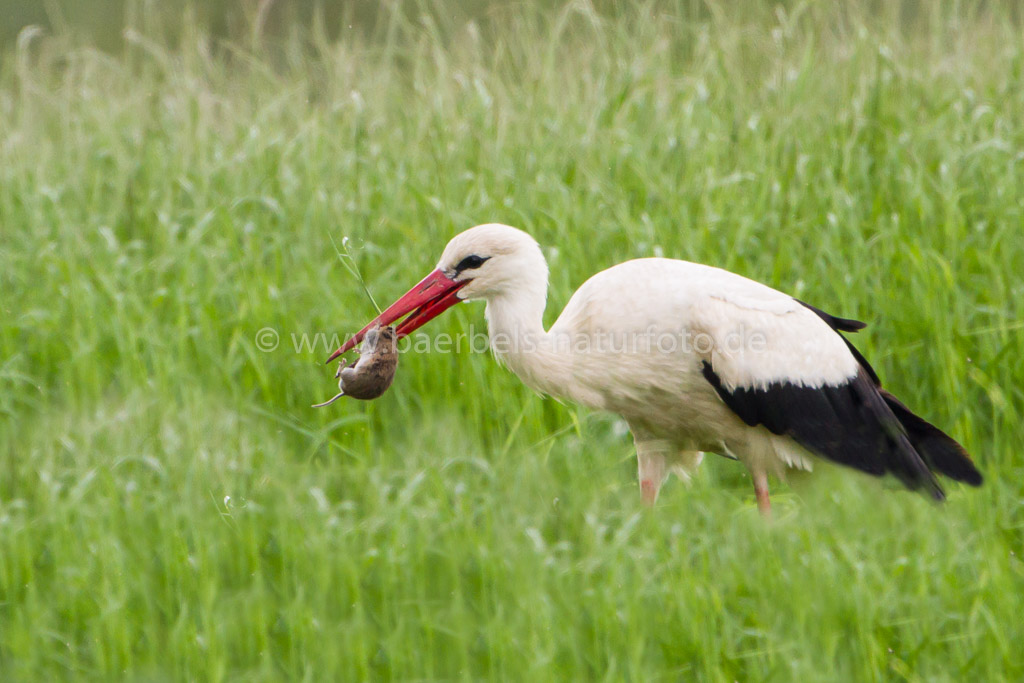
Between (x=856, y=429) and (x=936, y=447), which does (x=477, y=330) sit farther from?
(x=936, y=447)

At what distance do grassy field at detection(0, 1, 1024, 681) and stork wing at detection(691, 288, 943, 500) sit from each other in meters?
0.14

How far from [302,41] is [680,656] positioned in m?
4.91

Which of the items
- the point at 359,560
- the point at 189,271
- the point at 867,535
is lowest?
the point at 867,535

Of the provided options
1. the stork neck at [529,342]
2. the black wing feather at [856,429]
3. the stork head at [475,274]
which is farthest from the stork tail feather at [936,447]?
the stork head at [475,274]

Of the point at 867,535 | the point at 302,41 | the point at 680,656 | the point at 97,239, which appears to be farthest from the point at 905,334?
the point at 302,41

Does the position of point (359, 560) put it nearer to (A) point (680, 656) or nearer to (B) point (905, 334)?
(A) point (680, 656)

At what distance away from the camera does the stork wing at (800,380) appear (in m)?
3.73

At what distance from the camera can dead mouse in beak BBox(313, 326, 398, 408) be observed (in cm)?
352

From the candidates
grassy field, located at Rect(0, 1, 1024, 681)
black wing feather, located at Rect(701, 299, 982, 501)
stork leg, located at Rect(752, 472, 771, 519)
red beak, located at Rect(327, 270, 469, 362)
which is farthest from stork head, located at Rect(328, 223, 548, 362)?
stork leg, located at Rect(752, 472, 771, 519)

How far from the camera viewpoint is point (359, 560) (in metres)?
3.41

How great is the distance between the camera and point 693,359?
3.76 metres

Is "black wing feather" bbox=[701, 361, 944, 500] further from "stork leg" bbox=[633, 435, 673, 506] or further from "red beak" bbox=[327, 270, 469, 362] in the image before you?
"red beak" bbox=[327, 270, 469, 362]

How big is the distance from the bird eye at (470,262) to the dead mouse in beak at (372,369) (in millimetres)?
311

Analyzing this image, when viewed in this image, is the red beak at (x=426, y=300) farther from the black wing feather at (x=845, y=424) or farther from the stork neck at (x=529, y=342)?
the black wing feather at (x=845, y=424)
